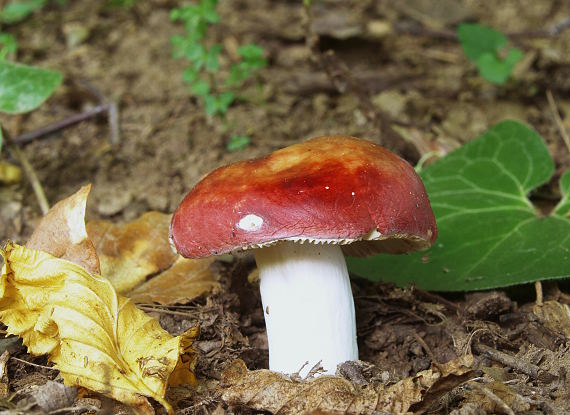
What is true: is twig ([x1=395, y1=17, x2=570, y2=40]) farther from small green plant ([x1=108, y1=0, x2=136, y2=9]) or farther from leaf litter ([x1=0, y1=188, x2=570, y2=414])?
leaf litter ([x1=0, y1=188, x2=570, y2=414])

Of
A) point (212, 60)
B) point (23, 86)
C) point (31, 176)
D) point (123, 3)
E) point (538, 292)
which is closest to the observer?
point (538, 292)

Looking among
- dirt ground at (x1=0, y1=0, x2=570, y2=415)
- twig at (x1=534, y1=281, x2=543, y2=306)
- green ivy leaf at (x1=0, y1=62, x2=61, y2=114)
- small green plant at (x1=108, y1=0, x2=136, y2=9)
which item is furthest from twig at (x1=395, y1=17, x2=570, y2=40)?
green ivy leaf at (x1=0, y1=62, x2=61, y2=114)

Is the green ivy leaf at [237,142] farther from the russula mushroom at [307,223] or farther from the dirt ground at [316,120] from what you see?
the russula mushroom at [307,223]

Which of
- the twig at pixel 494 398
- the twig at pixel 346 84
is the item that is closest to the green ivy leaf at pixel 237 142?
the twig at pixel 346 84

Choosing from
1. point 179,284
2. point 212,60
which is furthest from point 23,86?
point 179,284

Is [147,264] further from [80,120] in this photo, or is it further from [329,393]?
[80,120]

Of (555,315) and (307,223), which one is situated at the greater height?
(307,223)

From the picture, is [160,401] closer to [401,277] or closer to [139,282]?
[139,282]
